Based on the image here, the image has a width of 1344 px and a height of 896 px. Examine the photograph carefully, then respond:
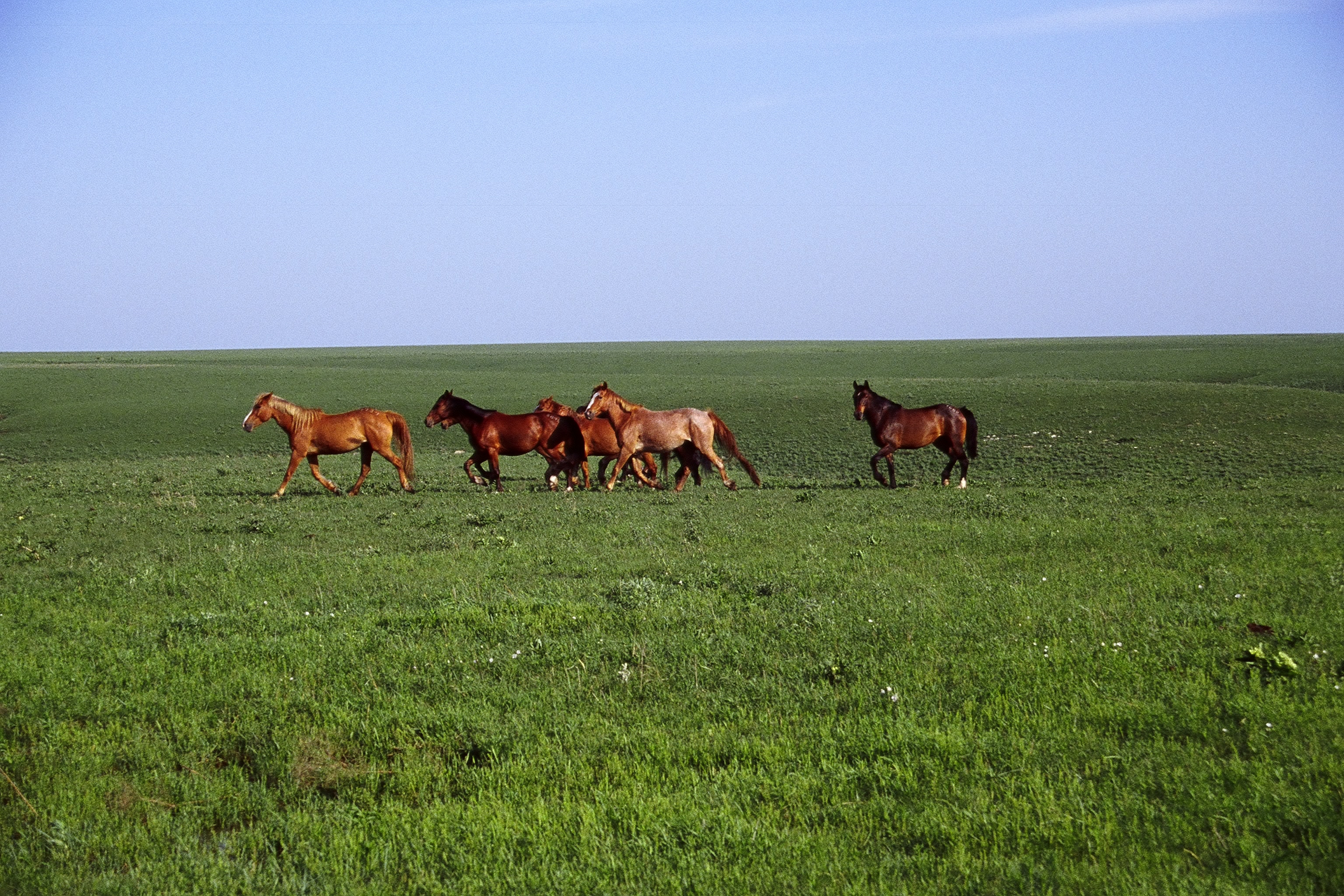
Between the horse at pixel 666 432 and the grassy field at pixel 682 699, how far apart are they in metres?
3.65

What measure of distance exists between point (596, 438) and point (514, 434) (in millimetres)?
1956

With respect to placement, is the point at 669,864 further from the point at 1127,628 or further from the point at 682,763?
the point at 1127,628

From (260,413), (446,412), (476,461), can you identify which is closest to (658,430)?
(476,461)

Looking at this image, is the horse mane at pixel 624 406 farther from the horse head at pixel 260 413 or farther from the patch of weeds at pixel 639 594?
the patch of weeds at pixel 639 594

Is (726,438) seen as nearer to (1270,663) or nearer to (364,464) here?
(364,464)

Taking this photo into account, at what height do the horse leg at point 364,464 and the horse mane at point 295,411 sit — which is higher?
the horse mane at point 295,411

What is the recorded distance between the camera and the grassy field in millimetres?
5008

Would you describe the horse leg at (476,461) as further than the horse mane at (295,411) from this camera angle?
Yes

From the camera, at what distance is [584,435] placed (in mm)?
21984

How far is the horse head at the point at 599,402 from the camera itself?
2089cm

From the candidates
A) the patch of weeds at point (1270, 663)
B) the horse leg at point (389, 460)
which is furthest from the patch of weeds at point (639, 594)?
the horse leg at point (389, 460)

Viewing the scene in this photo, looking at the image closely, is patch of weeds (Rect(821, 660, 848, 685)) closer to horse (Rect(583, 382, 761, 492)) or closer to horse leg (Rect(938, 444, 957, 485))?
horse (Rect(583, 382, 761, 492))

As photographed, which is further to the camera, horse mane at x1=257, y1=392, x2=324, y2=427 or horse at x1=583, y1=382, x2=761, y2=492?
horse at x1=583, y1=382, x2=761, y2=492

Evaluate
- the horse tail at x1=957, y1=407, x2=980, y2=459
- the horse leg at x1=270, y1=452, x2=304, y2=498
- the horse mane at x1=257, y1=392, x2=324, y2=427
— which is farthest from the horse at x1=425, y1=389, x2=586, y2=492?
the horse tail at x1=957, y1=407, x2=980, y2=459
